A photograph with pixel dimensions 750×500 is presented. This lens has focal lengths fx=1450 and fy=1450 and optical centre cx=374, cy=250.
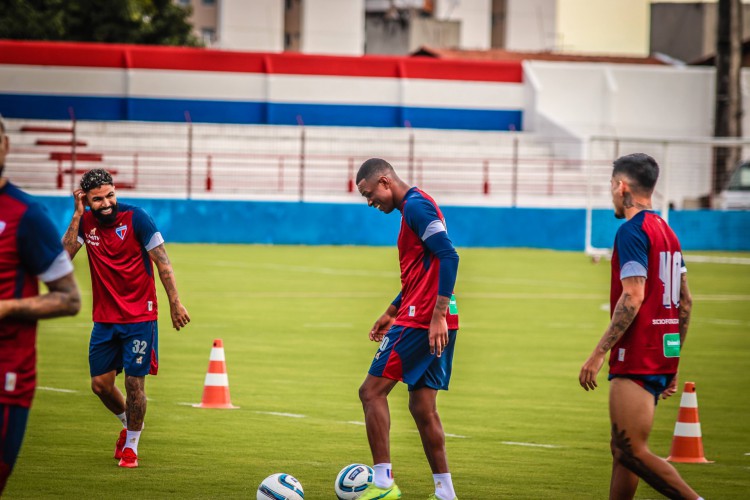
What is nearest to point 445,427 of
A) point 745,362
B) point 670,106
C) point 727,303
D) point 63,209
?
point 745,362

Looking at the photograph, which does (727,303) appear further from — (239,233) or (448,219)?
(239,233)

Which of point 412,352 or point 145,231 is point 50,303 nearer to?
point 412,352

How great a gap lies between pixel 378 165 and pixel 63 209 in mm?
29324

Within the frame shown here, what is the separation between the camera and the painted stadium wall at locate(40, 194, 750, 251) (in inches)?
1537

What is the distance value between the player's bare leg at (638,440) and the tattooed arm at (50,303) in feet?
9.40

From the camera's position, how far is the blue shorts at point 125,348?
10133 millimetres

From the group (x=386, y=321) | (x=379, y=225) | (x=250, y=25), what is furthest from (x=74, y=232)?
(x=250, y=25)

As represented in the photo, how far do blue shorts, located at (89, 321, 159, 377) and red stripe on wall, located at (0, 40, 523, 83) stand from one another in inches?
1621

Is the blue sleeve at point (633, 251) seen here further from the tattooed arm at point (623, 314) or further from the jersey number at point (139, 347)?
the jersey number at point (139, 347)

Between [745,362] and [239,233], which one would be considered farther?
[239,233]

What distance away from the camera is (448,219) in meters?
39.3

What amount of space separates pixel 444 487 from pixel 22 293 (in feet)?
11.3

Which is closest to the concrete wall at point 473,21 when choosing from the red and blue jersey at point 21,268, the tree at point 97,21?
the tree at point 97,21

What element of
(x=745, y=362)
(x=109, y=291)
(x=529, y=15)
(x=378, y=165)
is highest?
(x=529, y=15)
